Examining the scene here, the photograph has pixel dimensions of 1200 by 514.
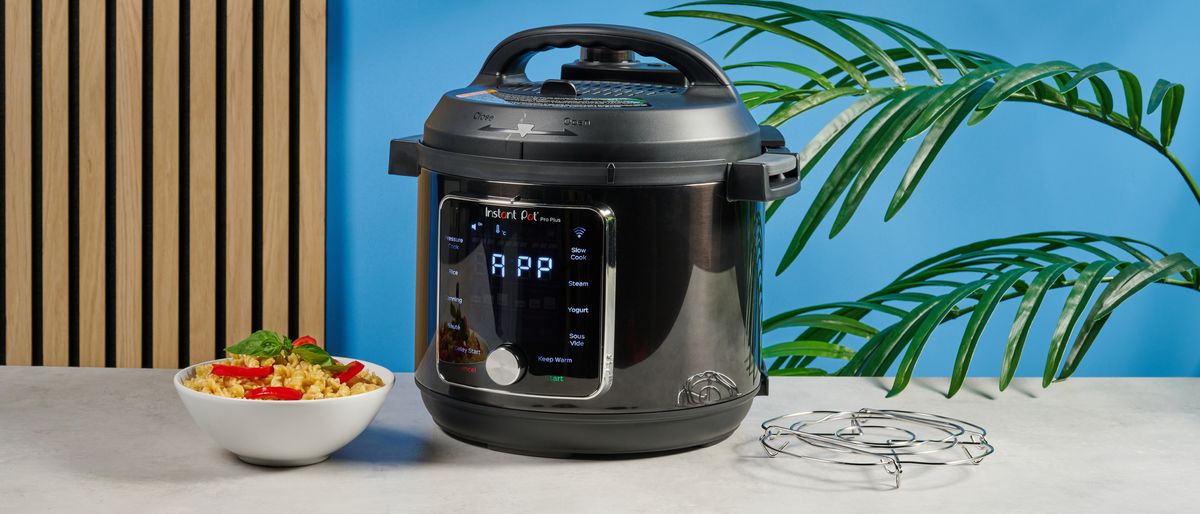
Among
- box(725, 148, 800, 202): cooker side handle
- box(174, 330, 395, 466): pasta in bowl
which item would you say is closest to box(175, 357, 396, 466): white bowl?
box(174, 330, 395, 466): pasta in bowl

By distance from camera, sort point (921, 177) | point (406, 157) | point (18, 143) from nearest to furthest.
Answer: point (406, 157)
point (921, 177)
point (18, 143)

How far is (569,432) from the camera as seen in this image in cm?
103

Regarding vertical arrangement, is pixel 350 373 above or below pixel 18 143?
below

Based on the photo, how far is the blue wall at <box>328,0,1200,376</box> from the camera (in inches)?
106

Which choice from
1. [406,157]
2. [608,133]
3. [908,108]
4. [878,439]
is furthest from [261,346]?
[908,108]

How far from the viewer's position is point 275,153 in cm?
237

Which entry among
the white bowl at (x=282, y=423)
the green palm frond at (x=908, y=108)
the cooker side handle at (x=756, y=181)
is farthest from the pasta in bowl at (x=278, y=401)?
the green palm frond at (x=908, y=108)

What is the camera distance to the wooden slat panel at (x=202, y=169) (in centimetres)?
229

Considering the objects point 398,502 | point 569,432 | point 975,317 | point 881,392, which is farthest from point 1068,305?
point 398,502

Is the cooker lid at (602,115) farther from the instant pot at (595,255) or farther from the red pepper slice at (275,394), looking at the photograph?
the red pepper slice at (275,394)

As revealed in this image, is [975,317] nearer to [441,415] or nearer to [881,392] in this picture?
[881,392]

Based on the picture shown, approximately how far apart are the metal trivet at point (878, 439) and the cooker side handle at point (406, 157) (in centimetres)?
41

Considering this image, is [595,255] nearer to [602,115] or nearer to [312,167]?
[602,115]

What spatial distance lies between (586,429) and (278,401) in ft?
0.84
